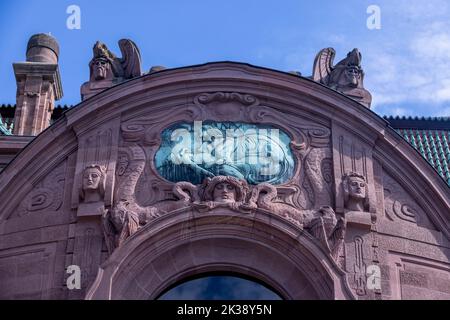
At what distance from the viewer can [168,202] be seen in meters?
20.3

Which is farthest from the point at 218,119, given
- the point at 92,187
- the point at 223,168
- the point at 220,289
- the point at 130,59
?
the point at 220,289

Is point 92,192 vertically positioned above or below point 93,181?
below

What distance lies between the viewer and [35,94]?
27.5 meters

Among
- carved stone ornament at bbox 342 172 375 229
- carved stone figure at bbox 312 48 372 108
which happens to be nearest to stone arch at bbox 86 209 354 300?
carved stone ornament at bbox 342 172 375 229

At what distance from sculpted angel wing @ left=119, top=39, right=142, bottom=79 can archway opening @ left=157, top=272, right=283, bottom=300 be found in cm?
463

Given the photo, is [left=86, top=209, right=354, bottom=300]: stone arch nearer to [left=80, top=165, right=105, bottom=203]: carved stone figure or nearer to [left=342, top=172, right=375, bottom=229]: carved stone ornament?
[left=342, top=172, right=375, bottom=229]: carved stone ornament

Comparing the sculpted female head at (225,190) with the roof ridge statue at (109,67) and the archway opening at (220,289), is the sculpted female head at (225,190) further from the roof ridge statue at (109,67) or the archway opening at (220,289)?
the roof ridge statue at (109,67)

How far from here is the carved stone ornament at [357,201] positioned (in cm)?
2014

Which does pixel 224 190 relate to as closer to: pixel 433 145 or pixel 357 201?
pixel 357 201

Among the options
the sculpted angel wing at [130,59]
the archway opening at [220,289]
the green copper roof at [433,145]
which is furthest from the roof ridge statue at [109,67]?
the green copper roof at [433,145]

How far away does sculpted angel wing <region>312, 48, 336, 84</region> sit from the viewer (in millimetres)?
22141

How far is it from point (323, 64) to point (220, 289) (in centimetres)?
539

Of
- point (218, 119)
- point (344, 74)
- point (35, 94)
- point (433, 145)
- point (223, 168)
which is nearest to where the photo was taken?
point (223, 168)

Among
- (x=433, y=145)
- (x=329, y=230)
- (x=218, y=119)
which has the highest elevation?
(x=433, y=145)
